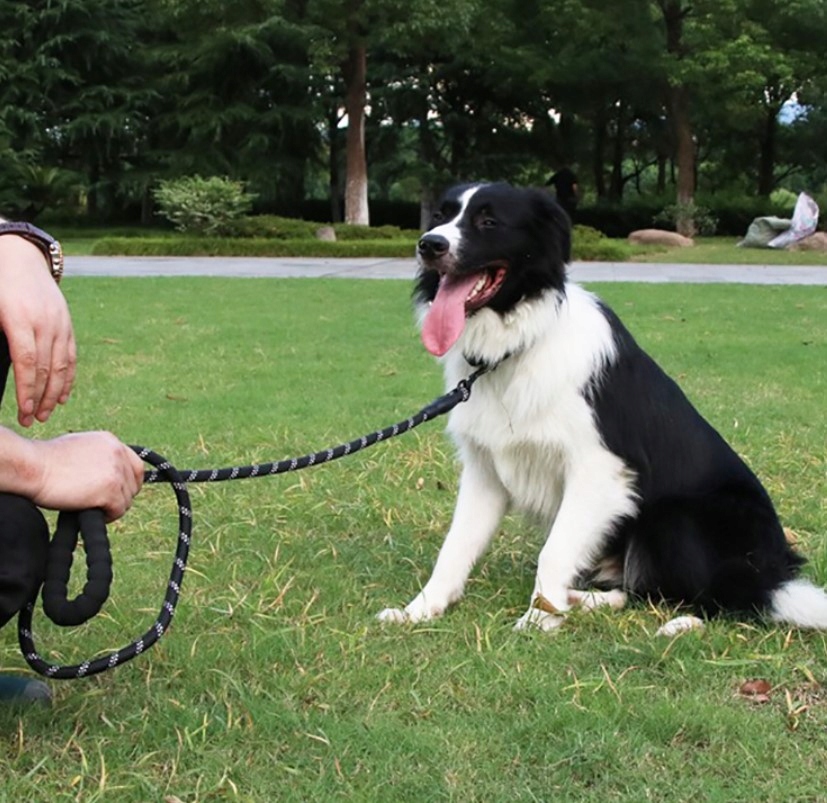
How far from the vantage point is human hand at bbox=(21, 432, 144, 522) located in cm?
188

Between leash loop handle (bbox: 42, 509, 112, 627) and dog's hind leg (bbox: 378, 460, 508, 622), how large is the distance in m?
1.35

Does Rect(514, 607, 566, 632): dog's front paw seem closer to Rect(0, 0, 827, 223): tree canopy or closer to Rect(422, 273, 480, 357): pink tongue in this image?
Rect(422, 273, 480, 357): pink tongue

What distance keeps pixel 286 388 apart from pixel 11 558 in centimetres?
505

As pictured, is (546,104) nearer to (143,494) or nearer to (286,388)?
(286,388)

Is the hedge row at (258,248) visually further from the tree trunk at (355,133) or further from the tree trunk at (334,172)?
the tree trunk at (334,172)

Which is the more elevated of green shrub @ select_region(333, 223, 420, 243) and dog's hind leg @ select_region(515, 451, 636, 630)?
green shrub @ select_region(333, 223, 420, 243)

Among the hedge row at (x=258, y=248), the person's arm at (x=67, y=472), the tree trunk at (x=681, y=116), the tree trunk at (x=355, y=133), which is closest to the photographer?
the person's arm at (x=67, y=472)

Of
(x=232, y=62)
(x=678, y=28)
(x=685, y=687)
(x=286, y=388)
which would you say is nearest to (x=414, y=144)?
(x=232, y=62)

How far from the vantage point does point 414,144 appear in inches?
1364

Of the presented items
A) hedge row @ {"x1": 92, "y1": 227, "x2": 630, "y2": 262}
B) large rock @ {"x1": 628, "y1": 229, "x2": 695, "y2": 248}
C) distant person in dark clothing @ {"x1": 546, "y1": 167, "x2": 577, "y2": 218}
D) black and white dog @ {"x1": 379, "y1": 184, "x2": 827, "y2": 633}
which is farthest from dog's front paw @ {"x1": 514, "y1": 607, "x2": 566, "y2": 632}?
large rock @ {"x1": 628, "y1": 229, "x2": 695, "y2": 248}

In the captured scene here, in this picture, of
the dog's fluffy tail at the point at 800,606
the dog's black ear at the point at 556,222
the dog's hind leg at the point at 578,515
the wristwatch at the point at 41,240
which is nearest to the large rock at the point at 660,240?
the dog's black ear at the point at 556,222

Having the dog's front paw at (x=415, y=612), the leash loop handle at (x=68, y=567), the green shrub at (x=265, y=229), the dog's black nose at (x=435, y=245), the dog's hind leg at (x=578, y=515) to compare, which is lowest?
the dog's front paw at (x=415, y=612)

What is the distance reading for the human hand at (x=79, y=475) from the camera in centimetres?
188

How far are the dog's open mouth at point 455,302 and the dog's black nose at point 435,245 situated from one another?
100 millimetres
